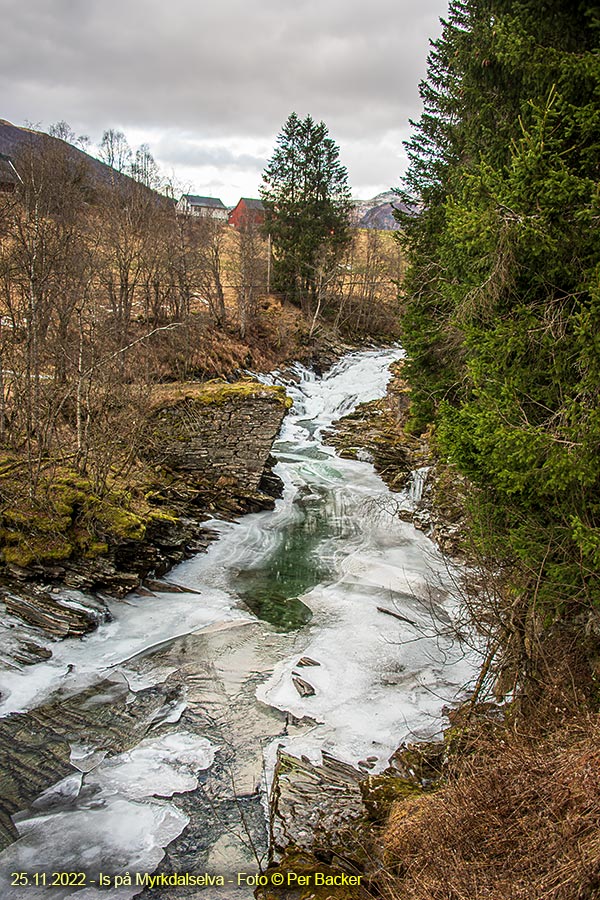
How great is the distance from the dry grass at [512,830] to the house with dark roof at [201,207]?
24.9 metres

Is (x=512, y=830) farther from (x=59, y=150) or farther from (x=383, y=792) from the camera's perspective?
(x=59, y=150)

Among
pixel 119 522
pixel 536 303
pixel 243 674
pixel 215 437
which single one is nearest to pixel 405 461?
pixel 215 437

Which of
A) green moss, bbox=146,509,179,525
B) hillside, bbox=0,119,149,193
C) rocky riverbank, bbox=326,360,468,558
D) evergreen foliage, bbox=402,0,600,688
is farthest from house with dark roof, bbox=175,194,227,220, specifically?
evergreen foliage, bbox=402,0,600,688

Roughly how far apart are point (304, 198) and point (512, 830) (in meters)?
35.8

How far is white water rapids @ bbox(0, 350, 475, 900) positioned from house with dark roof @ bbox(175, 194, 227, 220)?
16791 millimetres

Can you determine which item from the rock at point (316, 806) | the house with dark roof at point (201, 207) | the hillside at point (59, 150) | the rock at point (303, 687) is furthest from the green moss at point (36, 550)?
the house with dark roof at point (201, 207)

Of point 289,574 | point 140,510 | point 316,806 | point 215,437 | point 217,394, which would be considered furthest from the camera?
point 217,394

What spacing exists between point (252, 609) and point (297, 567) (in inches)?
92.1

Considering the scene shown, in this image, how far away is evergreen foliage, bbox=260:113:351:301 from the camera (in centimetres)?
3441

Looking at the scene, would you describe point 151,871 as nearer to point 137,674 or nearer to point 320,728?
point 320,728

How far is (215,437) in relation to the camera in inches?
688

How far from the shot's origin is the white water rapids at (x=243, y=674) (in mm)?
6328

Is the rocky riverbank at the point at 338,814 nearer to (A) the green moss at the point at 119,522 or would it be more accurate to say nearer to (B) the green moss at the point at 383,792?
(B) the green moss at the point at 383,792

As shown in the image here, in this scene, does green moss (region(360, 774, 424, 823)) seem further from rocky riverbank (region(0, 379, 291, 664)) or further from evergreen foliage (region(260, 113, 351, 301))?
evergreen foliage (region(260, 113, 351, 301))
